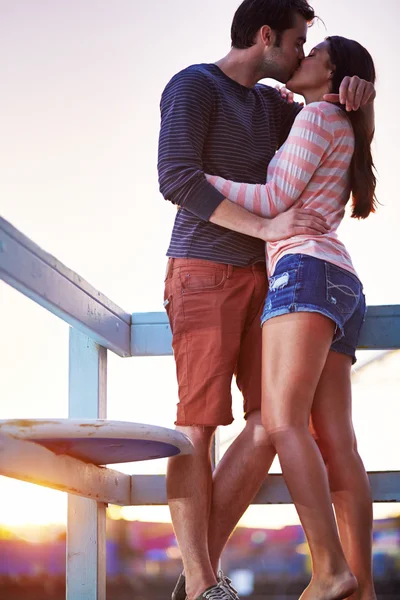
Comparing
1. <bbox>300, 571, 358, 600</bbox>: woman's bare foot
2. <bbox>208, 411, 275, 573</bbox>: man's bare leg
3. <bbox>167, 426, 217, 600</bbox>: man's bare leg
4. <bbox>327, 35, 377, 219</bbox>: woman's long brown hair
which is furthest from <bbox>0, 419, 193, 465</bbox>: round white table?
<bbox>327, 35, 377, 219</bbox>: woman's long brown hair

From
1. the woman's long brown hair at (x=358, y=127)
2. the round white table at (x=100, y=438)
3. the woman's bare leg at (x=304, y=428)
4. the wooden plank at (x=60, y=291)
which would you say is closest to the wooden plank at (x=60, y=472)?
the round white table at (x=100, y=438)

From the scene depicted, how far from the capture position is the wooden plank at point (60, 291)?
1396 mm

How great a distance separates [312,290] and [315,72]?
0.54 m

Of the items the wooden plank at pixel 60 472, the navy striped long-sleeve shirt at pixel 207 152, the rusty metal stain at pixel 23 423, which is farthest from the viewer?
the navy striped long-sleeve shirt at pixel 207 152

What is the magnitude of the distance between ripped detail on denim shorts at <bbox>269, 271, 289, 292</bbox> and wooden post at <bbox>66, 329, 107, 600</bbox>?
53 cm

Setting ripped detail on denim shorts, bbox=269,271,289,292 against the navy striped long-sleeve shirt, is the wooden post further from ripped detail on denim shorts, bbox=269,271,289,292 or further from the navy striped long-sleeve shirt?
ripped detail on denim shorts, bbox=269,271,289,292

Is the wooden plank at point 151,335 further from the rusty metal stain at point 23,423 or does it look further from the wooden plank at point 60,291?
the rusty metal stain at point 23,423

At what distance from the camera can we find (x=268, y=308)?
164 centimetres

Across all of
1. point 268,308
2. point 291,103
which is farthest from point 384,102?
point 268,308

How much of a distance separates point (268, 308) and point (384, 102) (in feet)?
7.11

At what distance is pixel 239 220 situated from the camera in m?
1.69

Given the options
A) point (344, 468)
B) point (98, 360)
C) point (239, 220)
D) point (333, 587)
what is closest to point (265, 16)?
point (239, 220)

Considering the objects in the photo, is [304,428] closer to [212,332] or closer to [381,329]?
[212,332]

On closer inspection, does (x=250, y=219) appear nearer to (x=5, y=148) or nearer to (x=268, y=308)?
Answer: (x=268, y=308)
